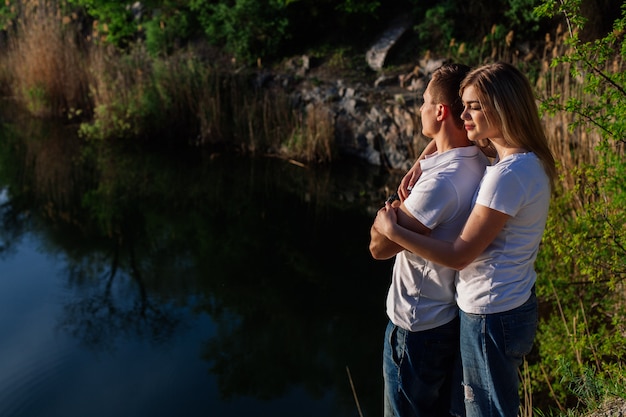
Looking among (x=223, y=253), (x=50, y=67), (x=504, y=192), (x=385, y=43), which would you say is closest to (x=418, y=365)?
(x=504, y=192)

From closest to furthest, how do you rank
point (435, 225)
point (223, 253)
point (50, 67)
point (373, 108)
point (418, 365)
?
point (435, 225) < point (418, 365) < point (223, 253) < point (373, 108) < point (50, 67)

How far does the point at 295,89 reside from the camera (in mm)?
9492

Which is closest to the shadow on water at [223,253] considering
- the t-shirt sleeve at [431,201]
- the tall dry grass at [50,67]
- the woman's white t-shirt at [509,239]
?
the tall dry grass at [50,67]

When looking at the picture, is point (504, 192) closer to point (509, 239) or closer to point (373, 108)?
point (509, 239)

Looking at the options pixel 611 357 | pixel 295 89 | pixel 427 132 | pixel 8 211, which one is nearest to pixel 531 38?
pixel 295 89

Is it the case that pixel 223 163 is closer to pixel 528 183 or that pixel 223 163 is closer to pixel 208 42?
pixel 208 42

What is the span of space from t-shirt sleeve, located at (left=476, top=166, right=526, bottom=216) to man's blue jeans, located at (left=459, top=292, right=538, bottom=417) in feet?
1.06

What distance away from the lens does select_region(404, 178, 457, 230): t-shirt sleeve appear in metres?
1.91

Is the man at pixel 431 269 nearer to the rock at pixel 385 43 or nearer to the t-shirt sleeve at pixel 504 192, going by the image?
the t-shirt sleeve at pixel 504 192

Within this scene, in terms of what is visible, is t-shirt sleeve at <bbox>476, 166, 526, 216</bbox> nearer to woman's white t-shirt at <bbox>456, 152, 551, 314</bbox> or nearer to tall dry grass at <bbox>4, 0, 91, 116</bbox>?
woman's white t-shirt at <bbox>456, 152, 551, 314</bbox>

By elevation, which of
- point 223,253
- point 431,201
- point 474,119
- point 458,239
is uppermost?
point 474,119

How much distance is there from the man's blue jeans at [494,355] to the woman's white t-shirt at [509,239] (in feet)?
0.11

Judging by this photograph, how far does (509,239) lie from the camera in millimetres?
1907

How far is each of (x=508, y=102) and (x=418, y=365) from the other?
85 cm
